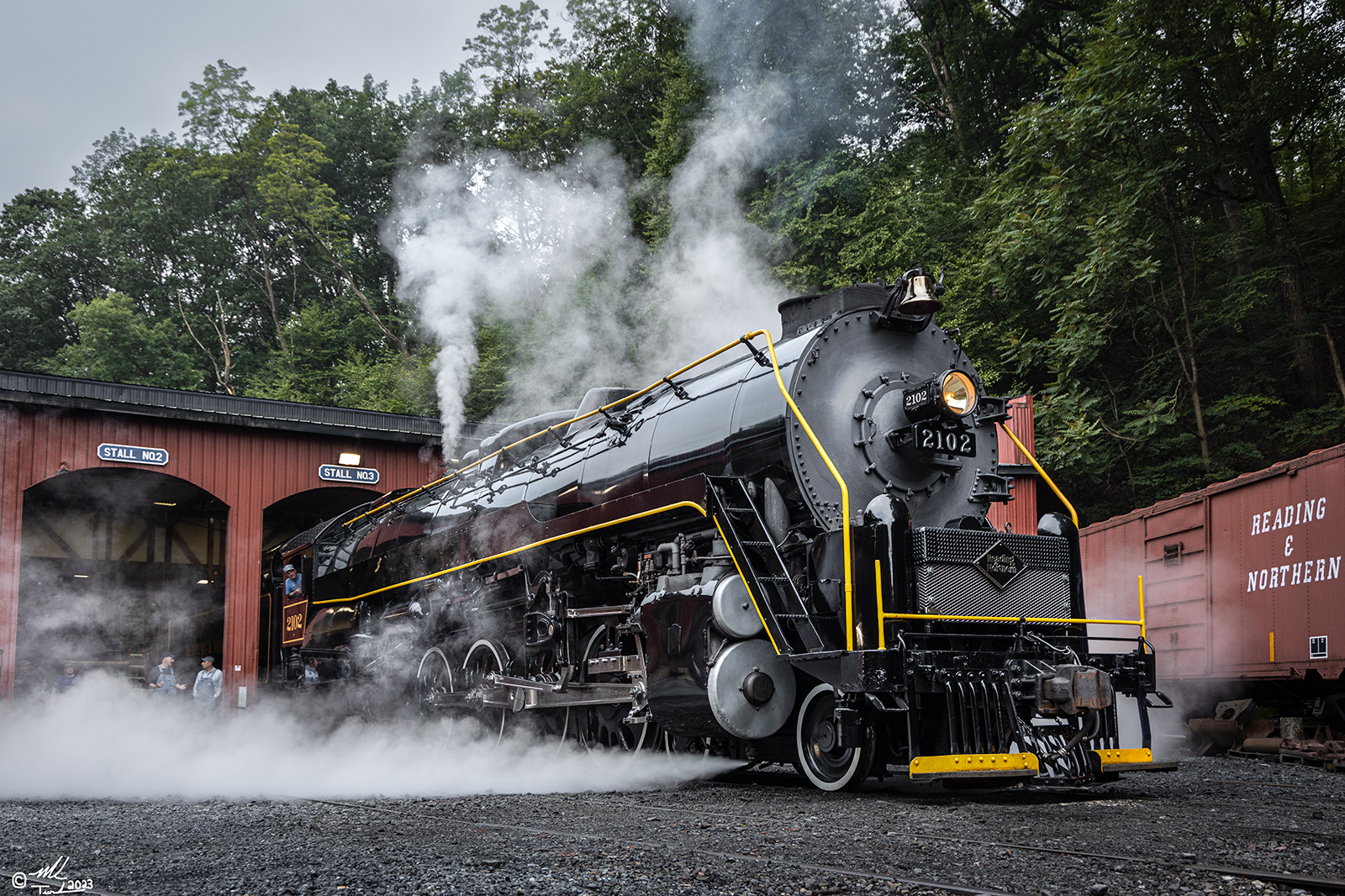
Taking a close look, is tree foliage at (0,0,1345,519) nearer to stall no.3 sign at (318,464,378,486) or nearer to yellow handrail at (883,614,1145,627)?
stall no.3 sign at (318,464,378,486)

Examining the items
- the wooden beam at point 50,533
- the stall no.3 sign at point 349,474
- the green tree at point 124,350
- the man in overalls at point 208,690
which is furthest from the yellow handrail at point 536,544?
the green tree at point 124,350

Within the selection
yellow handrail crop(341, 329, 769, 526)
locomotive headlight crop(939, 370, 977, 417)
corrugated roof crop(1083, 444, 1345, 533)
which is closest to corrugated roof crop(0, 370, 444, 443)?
yellow handrail crop(341, 329, 769, 526)

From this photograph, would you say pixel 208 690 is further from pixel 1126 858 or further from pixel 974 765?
pixel 1126 858

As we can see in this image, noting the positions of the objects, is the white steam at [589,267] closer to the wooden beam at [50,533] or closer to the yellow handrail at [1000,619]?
the yellow handrail at [1000,619]

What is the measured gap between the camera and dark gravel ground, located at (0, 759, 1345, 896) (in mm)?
3369

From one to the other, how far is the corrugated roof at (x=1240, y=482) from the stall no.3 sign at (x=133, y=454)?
12331 mm

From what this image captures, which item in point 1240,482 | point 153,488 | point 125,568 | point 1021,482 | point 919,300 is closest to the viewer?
point 919,300

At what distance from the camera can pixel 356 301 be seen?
33.1m

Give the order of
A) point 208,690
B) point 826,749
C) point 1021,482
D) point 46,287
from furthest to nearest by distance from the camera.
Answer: point 46,287, point 1021,482, point 208,690, point 826,749

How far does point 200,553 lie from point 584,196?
11.9 metres

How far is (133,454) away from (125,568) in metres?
8.69

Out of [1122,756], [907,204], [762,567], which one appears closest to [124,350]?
[907,204]

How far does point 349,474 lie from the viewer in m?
16.4

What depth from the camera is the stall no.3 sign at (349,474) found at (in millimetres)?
16156
